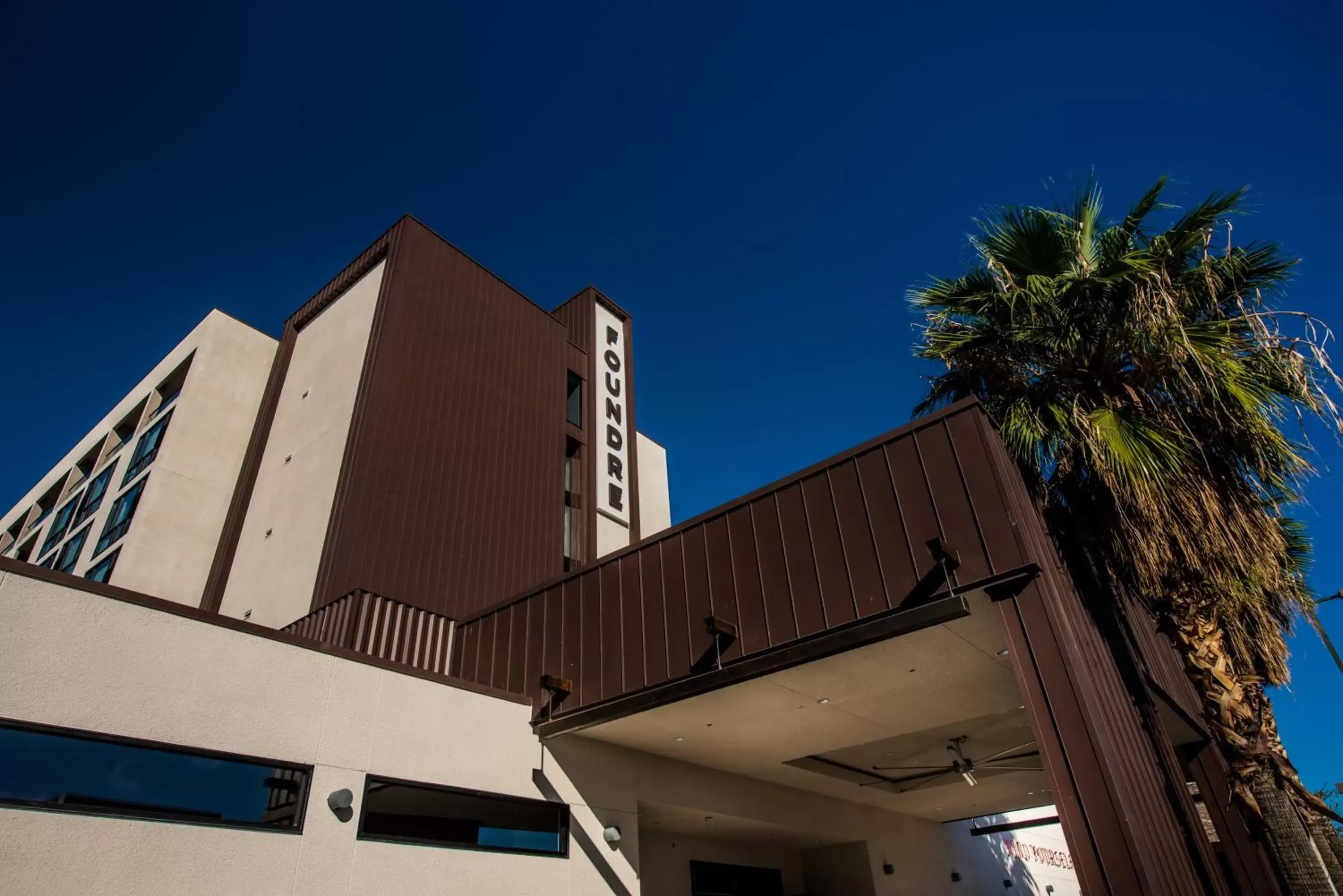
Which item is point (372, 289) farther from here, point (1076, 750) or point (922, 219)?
point (1076, 750)

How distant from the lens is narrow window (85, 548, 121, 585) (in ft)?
51.2

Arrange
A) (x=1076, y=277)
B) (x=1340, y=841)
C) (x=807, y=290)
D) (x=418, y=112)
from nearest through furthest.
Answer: (x=1076, y=277) → (x=1340, y=841) → (x=418, y=112) → (x=807, y=290)

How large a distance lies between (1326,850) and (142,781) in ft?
43.3

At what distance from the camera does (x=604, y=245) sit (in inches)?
734

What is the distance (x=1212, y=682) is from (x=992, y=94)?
10.1 m

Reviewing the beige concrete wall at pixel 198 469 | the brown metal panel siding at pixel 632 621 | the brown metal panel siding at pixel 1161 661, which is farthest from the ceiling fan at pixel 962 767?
the beige concrete wall at pixel 198 469

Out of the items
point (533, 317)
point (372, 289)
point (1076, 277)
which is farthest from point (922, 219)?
point (372, 289)

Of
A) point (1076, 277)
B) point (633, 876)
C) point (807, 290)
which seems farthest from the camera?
point (807, 290)

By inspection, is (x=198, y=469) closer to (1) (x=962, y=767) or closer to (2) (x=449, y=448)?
(2) (x=449, y=448)

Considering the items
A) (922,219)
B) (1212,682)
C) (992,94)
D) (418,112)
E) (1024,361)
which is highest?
(418,112)

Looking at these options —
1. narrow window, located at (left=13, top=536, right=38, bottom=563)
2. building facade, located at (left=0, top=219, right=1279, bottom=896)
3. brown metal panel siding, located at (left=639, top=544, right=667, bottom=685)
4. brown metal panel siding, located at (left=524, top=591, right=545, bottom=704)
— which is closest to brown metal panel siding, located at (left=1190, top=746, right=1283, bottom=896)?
building facade, located at (left=0, top=219, right=1279, bottom=896)

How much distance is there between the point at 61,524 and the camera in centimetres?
2462

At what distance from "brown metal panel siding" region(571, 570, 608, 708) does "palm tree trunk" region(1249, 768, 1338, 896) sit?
24.5ft

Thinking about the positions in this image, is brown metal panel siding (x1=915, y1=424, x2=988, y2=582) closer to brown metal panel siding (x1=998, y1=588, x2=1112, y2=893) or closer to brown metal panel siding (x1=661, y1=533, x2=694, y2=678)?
brown metal panel siding (x1=998, y1=588, x2=1112, y2=893)
